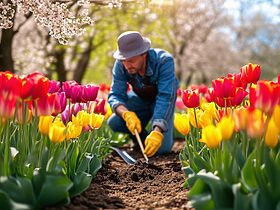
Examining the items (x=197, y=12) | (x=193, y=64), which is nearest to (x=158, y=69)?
(x=197, y=12)

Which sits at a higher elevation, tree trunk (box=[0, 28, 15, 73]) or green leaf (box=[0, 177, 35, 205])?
tree trunk (box=[0, 28, 15, 73])

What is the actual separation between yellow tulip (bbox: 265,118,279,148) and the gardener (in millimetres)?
1941

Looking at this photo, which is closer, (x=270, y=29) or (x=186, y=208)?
(x=186, y=208)

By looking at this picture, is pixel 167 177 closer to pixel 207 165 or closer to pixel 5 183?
pixel 207 165

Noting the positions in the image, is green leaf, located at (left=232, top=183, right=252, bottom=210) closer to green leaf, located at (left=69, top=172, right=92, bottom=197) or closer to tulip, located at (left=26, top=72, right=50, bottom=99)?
green leaf, located at (left=69, top=172, right=92, bottom=197)

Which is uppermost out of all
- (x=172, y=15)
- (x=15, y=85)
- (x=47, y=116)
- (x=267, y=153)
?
(x=172, y=15)

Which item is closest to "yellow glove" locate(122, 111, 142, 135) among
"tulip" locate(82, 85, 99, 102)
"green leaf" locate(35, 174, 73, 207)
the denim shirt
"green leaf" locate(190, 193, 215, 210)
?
the denim shirt

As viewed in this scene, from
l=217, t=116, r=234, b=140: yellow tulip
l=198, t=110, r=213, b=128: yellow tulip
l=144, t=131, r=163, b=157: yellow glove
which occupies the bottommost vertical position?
l=144, t=131, r=163, b=157: yellow glove

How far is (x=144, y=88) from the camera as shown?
18.3 feet

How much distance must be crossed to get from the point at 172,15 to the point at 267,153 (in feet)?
72.2

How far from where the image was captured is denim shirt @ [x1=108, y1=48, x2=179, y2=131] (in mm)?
4762

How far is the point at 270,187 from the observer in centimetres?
234

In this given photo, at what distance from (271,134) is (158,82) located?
2886 millimetres

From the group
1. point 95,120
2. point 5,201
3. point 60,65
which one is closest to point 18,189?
point 5,201
